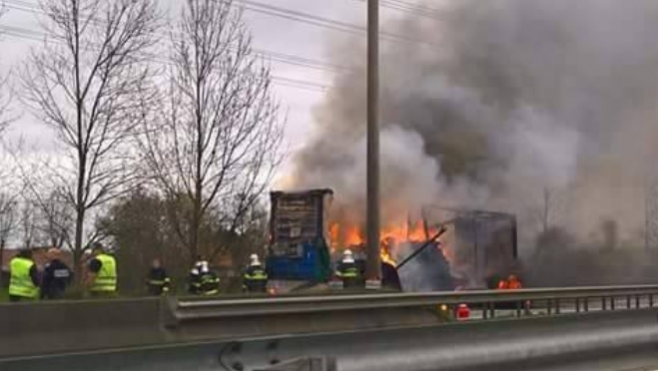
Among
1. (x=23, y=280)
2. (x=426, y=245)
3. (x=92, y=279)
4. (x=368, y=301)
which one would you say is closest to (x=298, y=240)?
(x=426, y=245)

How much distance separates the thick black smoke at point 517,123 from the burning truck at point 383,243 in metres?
0.63

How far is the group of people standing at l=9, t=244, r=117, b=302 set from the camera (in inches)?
622

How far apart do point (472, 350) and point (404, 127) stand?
19.0 meters

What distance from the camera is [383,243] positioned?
21.9 metres

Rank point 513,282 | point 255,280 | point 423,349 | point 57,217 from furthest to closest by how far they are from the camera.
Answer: point 57,217
point 513,282
point 255,280
point 423,349

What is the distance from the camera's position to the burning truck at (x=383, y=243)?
21.8m

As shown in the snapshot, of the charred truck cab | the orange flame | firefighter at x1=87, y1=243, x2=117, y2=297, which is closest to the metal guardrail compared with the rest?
firefighter at x1=87, y1=243, x2=117, y2=297

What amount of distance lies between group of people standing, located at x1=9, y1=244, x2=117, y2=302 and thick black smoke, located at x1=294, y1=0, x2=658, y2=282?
7.55 m

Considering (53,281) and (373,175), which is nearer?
(373,175)

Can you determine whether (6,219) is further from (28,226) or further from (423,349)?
(423,349)

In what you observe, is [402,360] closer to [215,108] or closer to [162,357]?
[162,357]

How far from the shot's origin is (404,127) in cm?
2506

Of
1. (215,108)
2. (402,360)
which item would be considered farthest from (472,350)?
(215,108)

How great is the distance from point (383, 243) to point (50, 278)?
7102 mm
